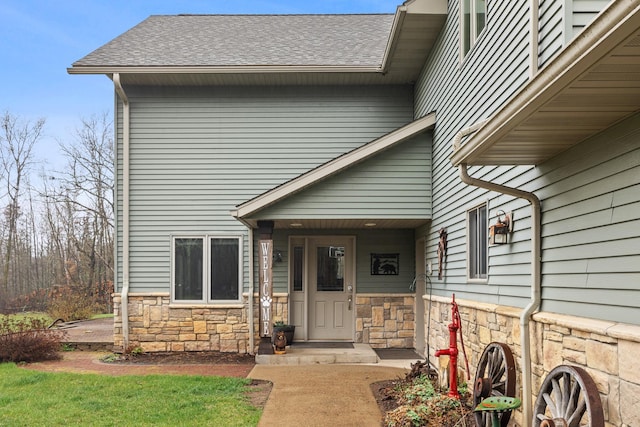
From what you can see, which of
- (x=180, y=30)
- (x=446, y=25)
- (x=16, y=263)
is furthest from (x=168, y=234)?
(x=16, y=263)

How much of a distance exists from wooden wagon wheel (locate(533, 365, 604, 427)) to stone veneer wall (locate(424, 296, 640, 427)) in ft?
0.40

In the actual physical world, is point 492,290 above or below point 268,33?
below

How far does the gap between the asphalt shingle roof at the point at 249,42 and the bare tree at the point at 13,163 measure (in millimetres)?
14124

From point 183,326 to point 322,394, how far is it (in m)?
4.28

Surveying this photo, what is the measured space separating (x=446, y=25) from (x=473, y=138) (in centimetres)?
457

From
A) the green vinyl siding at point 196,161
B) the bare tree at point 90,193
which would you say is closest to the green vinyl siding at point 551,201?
the green vinyl siding at point 196,161

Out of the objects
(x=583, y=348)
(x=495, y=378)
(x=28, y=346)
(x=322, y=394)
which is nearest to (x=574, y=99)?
(x=583, y=348)

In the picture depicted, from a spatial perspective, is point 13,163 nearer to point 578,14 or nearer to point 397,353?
point 397,353

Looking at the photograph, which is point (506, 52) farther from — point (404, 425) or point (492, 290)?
point (404, 425)

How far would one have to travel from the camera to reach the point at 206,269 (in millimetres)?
11156

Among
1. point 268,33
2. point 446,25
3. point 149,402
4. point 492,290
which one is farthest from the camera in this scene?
point 268,33

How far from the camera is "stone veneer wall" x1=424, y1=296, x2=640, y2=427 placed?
138 inches

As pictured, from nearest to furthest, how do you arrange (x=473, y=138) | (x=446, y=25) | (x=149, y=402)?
(x=473, y=138) → (x=149, y=402) → (x=446, y=25)

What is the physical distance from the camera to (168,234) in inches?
441
